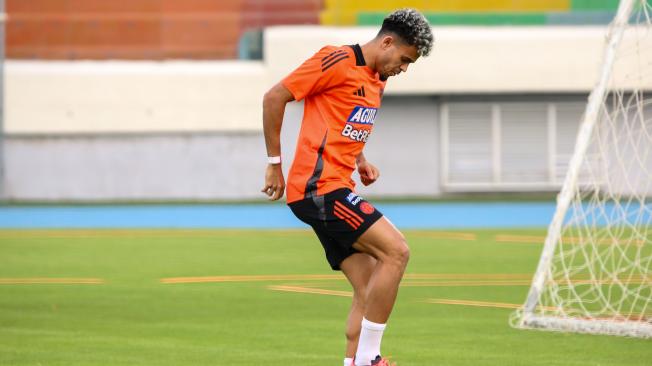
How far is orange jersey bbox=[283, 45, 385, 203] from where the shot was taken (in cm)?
750

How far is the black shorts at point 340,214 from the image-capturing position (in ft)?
24.6

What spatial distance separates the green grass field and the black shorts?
1362 millimetres

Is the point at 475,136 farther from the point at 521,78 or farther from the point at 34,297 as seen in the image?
the point at 34,297

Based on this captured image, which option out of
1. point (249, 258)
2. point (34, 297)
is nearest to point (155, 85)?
point (249, 258)

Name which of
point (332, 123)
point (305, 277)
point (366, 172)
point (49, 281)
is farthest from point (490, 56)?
point (332, 123)

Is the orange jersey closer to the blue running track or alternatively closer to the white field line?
the white field line

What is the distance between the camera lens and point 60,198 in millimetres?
34969

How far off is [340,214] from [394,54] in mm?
960

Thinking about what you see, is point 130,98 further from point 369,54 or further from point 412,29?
point 412,29

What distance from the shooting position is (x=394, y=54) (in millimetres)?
7531

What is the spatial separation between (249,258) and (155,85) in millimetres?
17798

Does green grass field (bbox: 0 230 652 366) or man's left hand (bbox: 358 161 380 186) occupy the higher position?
man's left hand (bbox: 358 161 380 186)

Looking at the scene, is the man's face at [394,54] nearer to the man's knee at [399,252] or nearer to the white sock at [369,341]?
the man's knee at [399,252]

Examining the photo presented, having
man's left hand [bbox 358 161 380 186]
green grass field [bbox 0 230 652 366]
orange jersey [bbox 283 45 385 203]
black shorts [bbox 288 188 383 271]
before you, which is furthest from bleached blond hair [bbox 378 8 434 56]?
green grass field [bbox 0 230 652 366]
